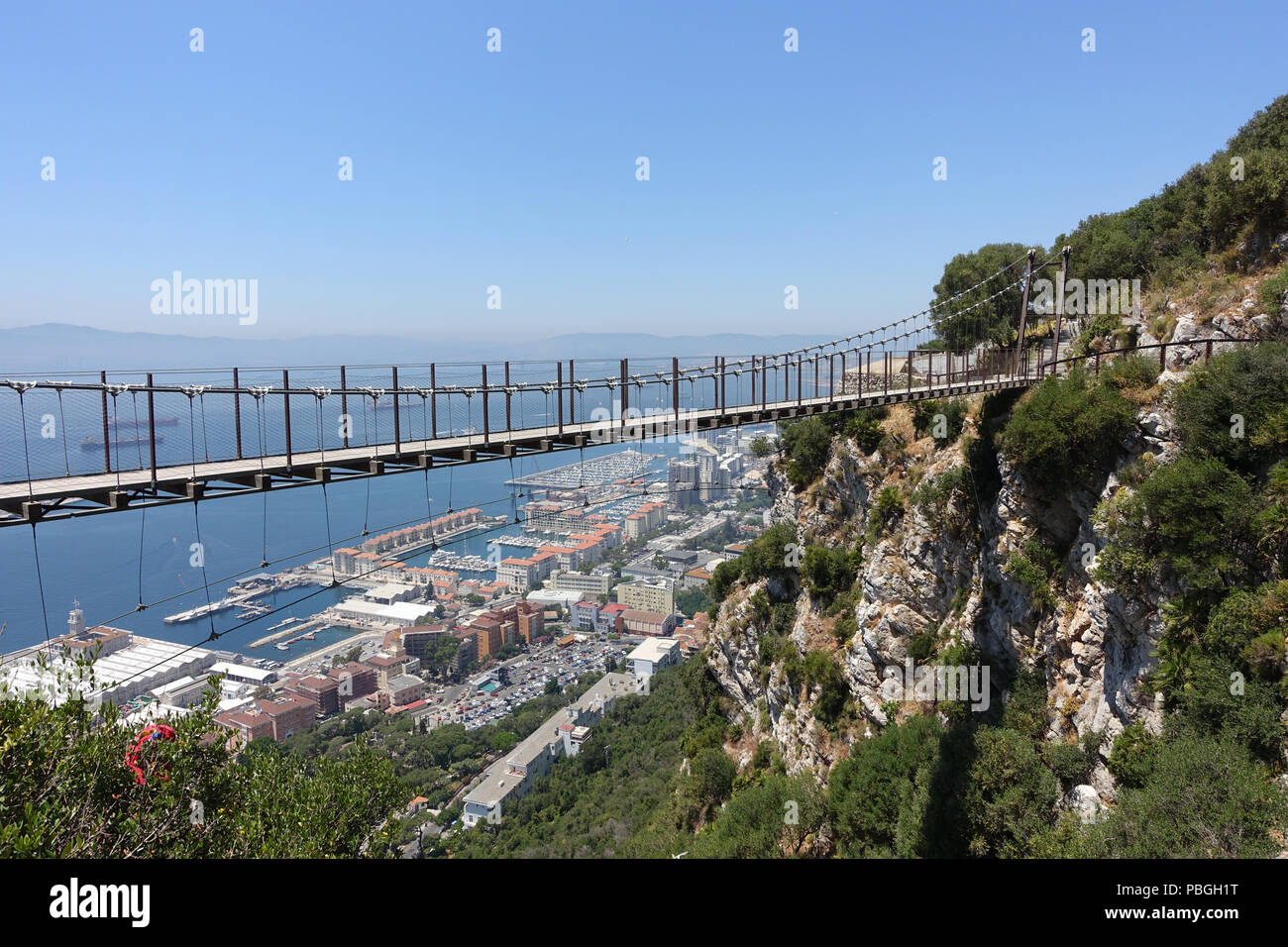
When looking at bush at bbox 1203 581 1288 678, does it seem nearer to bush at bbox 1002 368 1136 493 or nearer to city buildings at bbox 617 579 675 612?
bush at bbox 1002 368 1136 493

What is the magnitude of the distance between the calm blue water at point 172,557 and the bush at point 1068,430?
16825 millimetres

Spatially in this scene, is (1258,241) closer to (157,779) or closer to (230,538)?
(157,779)

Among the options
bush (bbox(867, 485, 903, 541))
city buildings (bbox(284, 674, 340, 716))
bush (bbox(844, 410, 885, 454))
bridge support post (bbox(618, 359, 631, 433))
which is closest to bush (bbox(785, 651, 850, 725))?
bush (bbox(867, 485, 903, 541))

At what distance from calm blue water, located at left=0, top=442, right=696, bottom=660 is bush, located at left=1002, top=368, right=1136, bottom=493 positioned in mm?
16825

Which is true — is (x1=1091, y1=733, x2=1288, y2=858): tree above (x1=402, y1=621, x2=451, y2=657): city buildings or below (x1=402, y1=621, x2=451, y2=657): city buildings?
above

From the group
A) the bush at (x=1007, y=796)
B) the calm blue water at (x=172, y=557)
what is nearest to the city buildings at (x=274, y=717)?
the calm blue water at (x=172, y=557)

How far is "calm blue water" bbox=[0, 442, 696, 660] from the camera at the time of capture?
105 feet

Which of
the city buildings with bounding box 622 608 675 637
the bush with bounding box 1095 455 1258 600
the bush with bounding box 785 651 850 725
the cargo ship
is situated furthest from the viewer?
the city buildings with bounding box 622 608 675 637

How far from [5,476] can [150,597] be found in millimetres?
37750

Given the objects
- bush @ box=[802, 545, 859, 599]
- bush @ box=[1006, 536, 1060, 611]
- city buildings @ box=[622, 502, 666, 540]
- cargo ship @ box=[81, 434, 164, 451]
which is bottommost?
city buildings @ box=[622, 502, 666, 540]

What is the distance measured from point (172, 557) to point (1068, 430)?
51.0 m

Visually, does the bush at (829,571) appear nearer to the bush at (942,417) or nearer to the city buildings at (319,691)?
the bush at (942,417)

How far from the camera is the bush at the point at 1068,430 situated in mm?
10250
